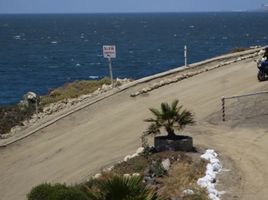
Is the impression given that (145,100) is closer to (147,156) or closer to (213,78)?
(213,78)

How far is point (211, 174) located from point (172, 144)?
2383mm

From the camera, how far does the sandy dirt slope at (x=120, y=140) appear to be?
17.2 m

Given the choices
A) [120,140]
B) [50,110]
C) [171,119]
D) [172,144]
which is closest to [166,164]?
[172,144]

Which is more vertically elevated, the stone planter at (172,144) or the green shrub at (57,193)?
the green shrub at (57,193)

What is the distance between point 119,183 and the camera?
10.2 meters

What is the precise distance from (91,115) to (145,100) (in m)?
2.23

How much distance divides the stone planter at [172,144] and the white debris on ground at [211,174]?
→ 1.77 feet

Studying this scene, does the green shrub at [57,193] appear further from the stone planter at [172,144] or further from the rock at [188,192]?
the stone planter at [172,144]

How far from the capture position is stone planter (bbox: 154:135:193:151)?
1730 centimetres

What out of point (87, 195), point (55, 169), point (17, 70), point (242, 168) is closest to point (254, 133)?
point (242, 168)

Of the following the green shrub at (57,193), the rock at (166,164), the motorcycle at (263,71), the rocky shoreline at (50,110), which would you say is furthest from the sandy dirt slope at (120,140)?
the green shrub at (57,193)

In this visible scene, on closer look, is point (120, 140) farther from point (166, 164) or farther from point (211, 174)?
point (211, 174)

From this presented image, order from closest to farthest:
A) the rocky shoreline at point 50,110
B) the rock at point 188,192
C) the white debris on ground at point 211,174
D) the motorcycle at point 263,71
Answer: the rock at point 188,192 → the white debris on ground at point 211,174 → the rocky shoreline at point 50,110 → the motorcycle at point 263,71

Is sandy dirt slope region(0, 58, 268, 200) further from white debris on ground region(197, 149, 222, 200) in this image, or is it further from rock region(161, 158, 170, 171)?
rock region(161, 158, 170, 171)
